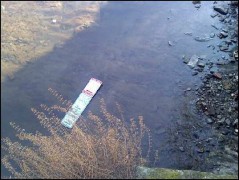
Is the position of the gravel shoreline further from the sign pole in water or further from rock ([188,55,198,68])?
the sign pole in water

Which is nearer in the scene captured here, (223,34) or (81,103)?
(81,103)

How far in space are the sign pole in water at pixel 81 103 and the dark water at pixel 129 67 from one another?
0.29 ft

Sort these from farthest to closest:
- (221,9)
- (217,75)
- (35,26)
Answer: (35,26), (221,9), (217,75)

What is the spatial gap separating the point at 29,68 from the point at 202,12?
3168 millimetres

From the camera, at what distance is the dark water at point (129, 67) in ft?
17.5

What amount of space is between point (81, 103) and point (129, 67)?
3.29 ft

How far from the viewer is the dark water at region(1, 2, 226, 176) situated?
5340 millimetres

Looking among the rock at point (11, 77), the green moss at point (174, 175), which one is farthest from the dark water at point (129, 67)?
the green moss at point (174, 175)

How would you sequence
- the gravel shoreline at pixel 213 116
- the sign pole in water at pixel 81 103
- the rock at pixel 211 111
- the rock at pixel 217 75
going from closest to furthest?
the gravel shoreline at pixel 213 116 < the rock at pixel 211 111 < the rock at pixel 217 75 < the sign pole in water at pixel 81 103

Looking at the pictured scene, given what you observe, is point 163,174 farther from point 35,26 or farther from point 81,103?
point 35,26

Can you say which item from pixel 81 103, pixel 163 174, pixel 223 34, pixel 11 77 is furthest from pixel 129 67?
pixel 163 174

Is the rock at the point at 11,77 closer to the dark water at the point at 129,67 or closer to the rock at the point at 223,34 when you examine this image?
the dark water at the point at 129,67

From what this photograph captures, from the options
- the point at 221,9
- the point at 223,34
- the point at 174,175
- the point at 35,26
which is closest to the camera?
the point at 174,175

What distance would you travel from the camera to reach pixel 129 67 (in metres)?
5.79
